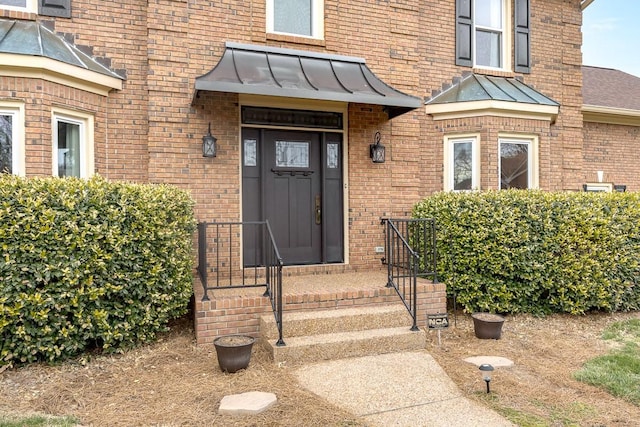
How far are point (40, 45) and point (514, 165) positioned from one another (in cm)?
754

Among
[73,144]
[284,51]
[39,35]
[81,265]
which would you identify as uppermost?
[284,51]

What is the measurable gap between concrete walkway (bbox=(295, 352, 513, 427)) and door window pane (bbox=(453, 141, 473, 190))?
4028mm

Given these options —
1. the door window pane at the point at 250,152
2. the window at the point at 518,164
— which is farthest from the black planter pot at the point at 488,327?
the door window pane at the point at 250,152

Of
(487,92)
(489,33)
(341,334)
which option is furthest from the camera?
(489,33)

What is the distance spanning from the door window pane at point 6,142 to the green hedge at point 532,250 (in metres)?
5.64

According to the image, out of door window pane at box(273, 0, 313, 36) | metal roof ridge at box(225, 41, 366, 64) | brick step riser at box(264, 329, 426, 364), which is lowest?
brick step riser at box(264, 329, 426, 364)

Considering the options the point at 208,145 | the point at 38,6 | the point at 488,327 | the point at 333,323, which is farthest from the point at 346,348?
the point at 38,6

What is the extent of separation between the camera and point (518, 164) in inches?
319

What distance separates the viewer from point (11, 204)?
4.08 metres

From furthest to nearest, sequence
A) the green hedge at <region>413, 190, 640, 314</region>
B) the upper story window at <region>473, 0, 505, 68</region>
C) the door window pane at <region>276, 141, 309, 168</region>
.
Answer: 1. the upper story window at <region>473, 0, 505, 68</region>
2. the door window pane at <region>276, 141, 309, 168</region>
3. the green hedge at <region>413, 190, 640, 314</region>

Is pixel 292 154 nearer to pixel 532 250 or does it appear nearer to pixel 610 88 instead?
pixel 532 250

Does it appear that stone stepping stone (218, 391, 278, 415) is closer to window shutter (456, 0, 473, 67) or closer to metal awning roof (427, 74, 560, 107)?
metal awning roof (427, 74, 560, 107)

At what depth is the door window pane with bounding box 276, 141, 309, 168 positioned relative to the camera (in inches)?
265

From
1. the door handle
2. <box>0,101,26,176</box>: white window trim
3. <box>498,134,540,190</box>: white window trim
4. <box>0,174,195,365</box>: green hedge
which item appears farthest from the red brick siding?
<box>0,101,26,176</box>: white window trim
